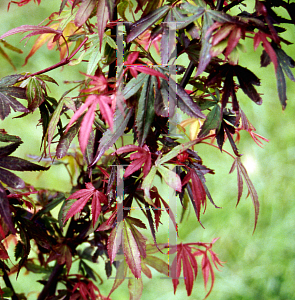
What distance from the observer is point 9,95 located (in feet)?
1.24

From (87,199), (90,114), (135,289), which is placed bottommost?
(135,289)

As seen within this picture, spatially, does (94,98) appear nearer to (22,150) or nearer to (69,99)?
(69,99)

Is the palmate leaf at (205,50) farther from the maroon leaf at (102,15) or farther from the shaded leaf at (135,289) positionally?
the shaded leaf at (135,289)

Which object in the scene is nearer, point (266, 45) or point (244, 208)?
point (266, 45)

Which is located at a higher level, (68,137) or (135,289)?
(68,137)

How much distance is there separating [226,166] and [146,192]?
2.95 feet

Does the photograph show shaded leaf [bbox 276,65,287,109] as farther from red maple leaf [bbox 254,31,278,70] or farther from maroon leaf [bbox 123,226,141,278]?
maroon leaf [bbox 123,226,141,278]

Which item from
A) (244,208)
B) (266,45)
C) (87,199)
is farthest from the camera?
(244,208)

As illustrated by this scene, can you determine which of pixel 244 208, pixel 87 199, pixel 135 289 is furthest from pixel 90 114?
pixel 244 208

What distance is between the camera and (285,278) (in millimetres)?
1021

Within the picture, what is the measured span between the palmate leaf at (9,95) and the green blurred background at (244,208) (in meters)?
0.74

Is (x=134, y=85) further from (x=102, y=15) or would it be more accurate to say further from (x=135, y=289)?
(x=135, y=289)

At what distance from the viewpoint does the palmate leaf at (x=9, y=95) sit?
1.21ft

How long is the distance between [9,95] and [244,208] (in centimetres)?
93
